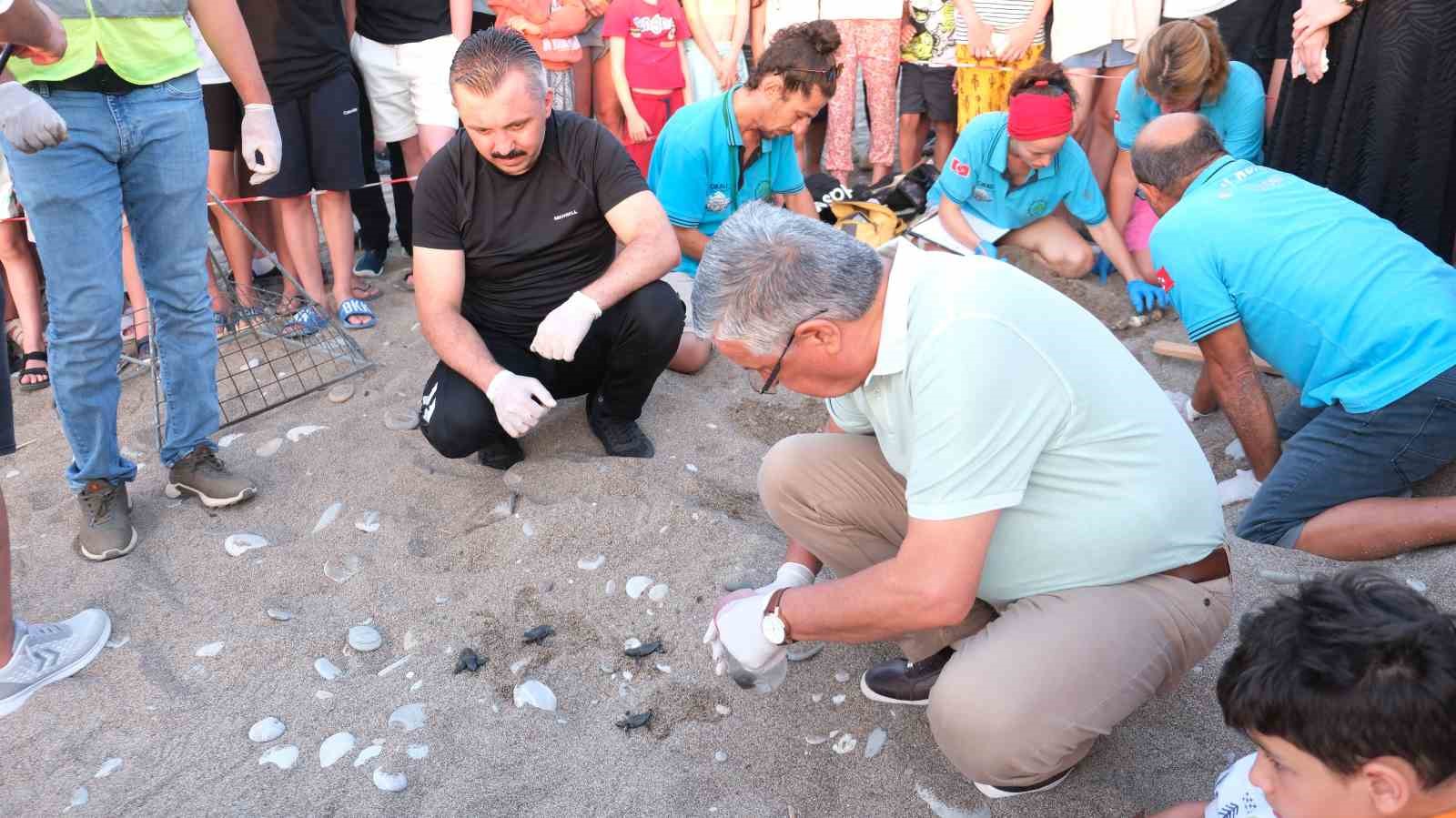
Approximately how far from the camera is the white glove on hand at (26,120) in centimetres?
204

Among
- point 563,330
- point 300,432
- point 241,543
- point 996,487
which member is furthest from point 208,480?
point 996,487

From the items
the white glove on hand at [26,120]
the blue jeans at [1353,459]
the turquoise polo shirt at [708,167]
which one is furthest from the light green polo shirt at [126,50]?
the blue jeans at [1353,459]

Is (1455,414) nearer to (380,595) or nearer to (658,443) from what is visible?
(658,443)

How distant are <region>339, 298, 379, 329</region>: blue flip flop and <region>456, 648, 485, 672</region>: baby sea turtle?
2008 millimetres

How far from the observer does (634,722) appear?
192 centimetres

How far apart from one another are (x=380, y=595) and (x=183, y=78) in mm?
1325

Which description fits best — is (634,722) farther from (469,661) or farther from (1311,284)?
(1311,284)

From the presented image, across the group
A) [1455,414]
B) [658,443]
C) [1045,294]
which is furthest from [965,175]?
[1045,294]

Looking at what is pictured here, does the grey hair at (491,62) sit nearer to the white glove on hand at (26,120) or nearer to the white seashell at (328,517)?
the white glove on hand at (26,120)

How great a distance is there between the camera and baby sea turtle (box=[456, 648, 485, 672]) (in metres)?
2.07

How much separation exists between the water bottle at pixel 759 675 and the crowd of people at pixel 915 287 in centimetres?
7

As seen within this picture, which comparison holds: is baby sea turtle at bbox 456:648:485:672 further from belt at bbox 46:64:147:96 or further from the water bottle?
belt at bbox 46:64:147:96

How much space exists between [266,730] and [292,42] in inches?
102

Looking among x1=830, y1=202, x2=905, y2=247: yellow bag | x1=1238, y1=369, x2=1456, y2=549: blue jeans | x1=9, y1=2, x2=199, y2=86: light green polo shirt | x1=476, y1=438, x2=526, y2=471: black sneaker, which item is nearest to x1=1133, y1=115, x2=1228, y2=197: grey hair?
x1=1238, y1=369, x2=1456, y2=549: blue jeans
